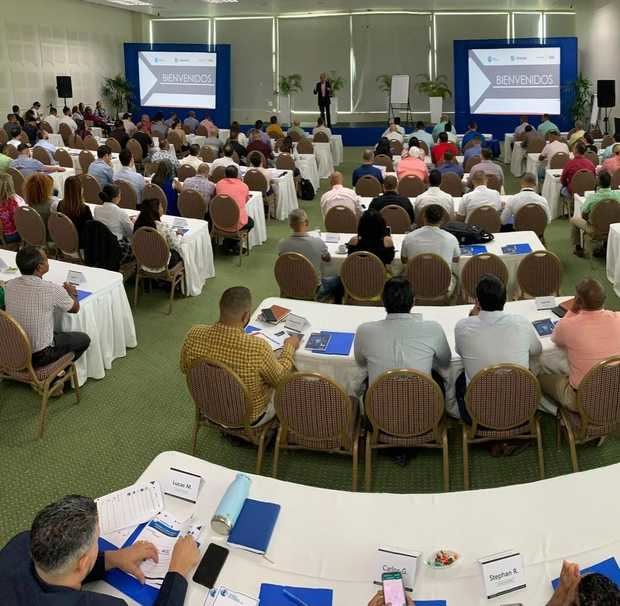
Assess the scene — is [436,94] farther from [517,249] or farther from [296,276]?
[296,276]

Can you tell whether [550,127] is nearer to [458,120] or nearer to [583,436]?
[458,120]

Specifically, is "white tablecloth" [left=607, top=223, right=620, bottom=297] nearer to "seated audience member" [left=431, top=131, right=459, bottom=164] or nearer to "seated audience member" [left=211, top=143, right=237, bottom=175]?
"seated audience member" [left=431, top=131, right=459, bottom=164]

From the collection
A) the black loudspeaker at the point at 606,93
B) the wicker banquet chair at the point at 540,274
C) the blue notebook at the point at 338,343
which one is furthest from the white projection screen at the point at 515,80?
the blue notebook at the point at 338,343

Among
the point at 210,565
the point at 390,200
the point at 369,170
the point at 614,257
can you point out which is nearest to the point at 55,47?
the point at 369,170

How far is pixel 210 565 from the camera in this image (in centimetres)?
240

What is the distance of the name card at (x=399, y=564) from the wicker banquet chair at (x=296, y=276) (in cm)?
372

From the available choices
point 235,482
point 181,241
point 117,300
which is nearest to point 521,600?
point 235,482

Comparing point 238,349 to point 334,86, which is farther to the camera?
point 334,86

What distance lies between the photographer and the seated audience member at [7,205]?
288 inches

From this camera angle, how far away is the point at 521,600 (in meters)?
2.23

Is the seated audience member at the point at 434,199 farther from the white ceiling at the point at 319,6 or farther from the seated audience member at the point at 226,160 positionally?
the white ceiling at the point at 319,6

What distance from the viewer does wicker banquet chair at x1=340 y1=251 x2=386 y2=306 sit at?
5863mm

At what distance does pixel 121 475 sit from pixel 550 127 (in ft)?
40.5

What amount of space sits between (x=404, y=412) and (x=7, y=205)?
217 inches
